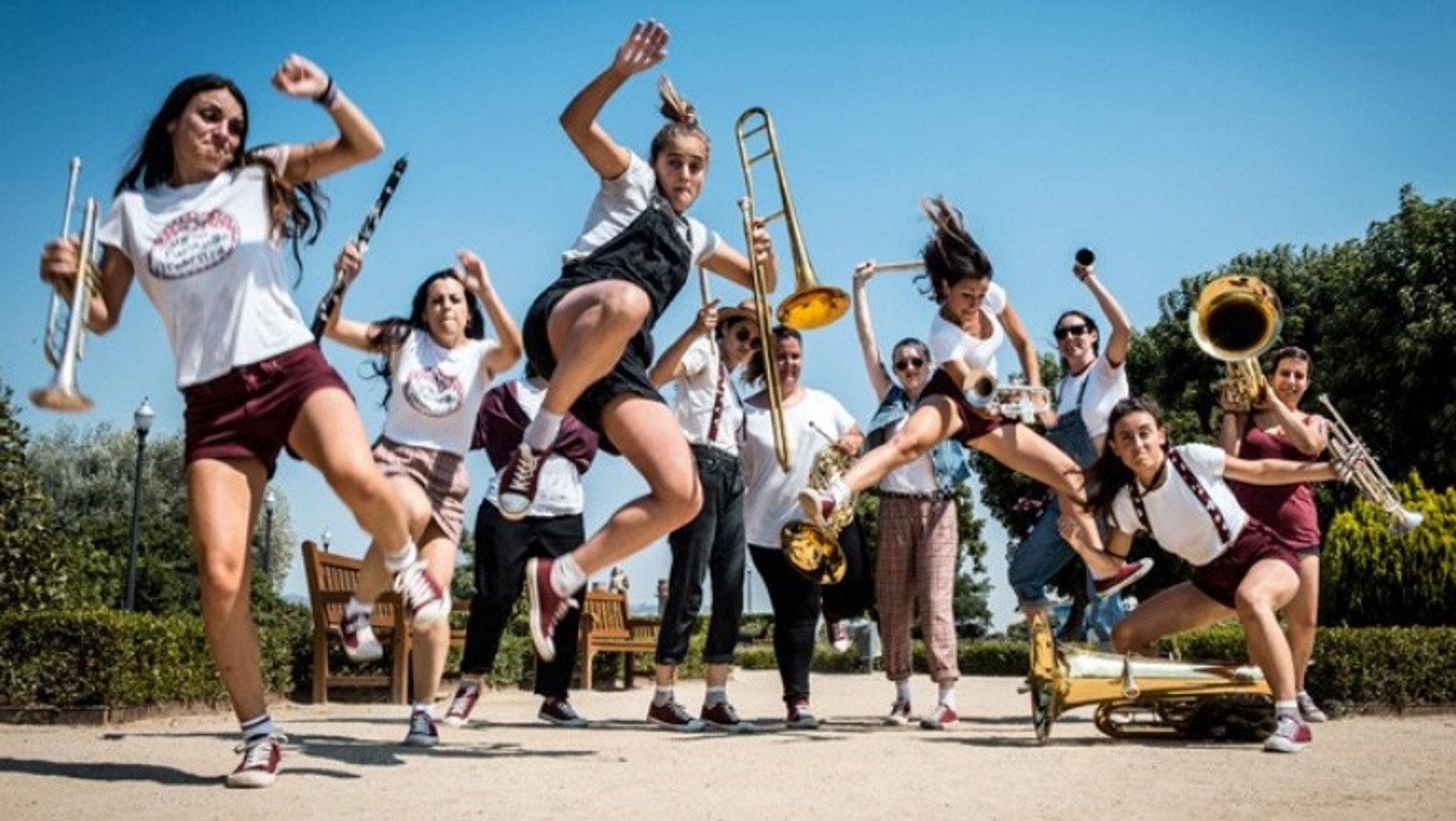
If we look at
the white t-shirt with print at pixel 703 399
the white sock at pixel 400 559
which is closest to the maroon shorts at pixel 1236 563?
the white t-shirt with print at pixel 703 399

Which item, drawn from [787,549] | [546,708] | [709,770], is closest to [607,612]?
[546,708]

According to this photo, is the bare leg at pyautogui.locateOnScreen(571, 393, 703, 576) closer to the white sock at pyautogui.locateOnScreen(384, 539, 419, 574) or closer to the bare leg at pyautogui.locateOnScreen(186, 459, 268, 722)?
the white sock at pyautogui.locateOnScreen(384, 539, 419, 574)

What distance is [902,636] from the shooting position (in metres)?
8.98

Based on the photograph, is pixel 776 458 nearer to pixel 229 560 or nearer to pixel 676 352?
pixel 676 352

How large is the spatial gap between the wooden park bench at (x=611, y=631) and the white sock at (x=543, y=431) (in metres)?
8.33

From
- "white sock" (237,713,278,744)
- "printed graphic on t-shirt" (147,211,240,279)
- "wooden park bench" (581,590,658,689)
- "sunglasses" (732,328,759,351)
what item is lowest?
"white sock" (237,713,278,744)

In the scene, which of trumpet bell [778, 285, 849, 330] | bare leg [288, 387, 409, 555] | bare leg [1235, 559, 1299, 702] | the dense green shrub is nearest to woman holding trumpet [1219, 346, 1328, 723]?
bare leg [1235, 559, 1299, 702]

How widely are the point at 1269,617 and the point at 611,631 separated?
9903mm

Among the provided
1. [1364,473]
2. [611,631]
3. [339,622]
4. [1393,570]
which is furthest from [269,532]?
[1364,473]

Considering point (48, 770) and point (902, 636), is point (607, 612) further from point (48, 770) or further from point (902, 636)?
point (48, 770)

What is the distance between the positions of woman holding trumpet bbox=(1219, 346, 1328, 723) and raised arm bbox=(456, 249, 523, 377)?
4.88m

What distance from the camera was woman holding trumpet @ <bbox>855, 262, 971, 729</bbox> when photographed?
861cm

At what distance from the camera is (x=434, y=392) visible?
7.13 metres

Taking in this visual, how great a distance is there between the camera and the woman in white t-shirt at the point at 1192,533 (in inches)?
285
